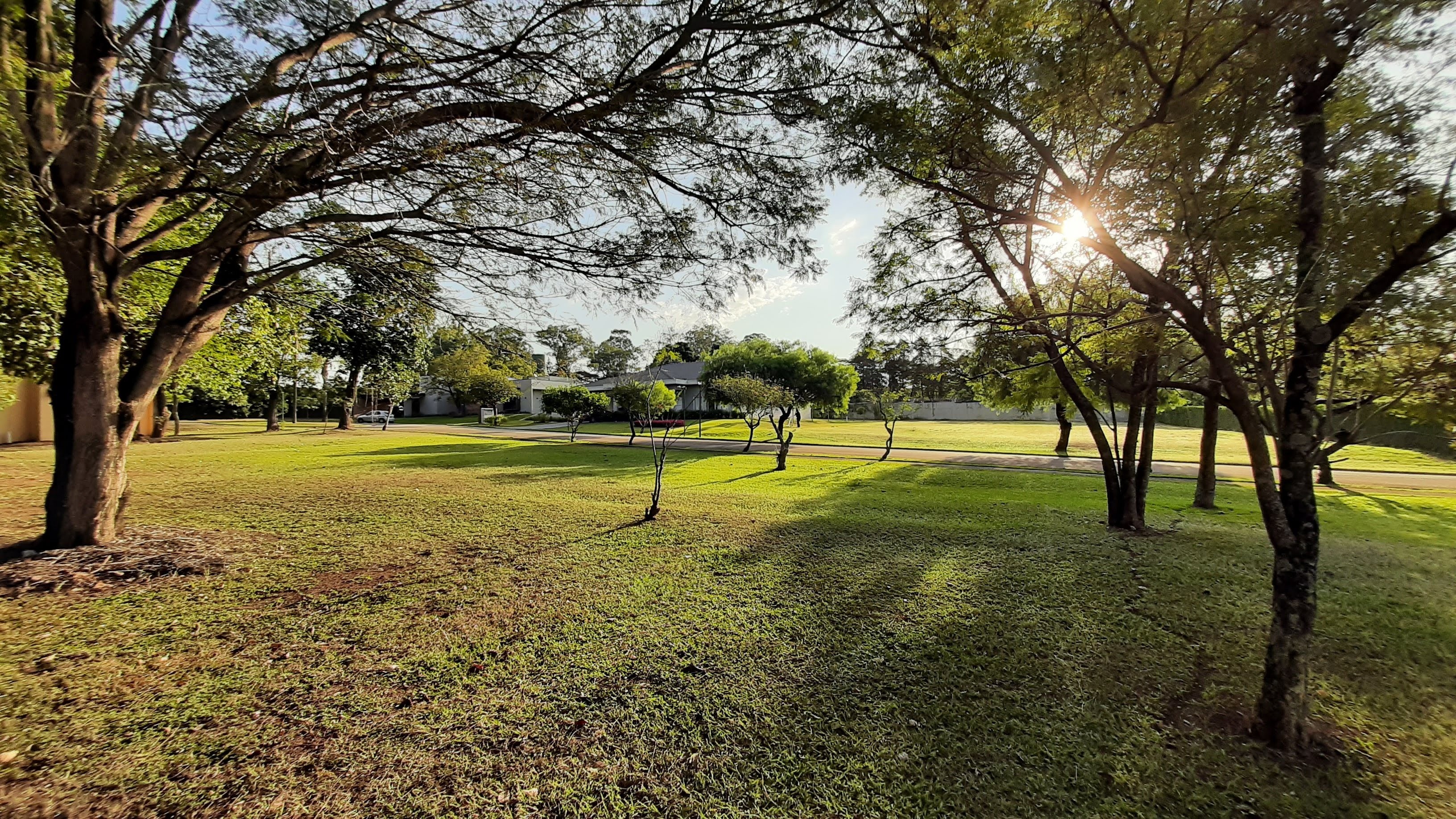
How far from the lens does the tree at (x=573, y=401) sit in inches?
1177

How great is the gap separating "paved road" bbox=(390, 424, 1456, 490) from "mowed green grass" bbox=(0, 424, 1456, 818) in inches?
233

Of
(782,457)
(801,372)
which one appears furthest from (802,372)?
(782,457)

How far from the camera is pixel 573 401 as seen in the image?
98.3ft

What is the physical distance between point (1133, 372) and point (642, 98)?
715cm

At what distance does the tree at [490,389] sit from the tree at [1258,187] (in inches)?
1390

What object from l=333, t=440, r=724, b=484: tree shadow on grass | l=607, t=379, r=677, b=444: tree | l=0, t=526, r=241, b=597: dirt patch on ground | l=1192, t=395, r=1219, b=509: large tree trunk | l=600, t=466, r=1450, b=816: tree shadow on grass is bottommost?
l=333, t=440, r=724, b=484: tree shadow on grass

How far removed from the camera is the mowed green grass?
7.23ft

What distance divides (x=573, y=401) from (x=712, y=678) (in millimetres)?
28381

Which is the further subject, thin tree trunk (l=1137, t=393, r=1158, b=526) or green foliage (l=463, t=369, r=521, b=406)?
green foliage (l=463, t=369, r=521, b=406)

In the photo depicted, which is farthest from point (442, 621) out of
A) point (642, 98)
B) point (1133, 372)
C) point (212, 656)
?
point (1133, 372)

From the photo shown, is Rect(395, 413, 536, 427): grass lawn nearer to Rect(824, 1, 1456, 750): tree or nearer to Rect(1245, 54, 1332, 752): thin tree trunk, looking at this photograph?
Rect(824, 1, 1456, 750): tree

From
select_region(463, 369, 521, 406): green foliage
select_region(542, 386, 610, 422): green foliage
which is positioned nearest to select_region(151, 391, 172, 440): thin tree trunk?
select_region(463, 369, 521, 406): green foliage

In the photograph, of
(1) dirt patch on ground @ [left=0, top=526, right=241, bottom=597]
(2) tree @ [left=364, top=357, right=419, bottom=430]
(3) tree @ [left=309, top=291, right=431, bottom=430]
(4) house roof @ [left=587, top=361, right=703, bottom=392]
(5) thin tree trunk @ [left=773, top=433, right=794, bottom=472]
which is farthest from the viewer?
(4) house roof @ [left=587, top=361, right=703, bottom=392]

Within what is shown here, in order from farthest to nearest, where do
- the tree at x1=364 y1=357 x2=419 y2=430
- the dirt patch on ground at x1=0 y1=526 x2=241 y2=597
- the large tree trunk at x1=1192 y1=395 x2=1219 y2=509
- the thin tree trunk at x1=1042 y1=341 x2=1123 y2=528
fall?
the tree at x1=364 y1=357 x2=419 y2=430, the large tree trunk at x1=1192 y1=395 x2=1219 y2=509, the thin tree trunk at x1=1042 y1=341 x2=1123 y2=528, the dirt patch on ground at x1=0 y1=526 x2=241 y2=597
